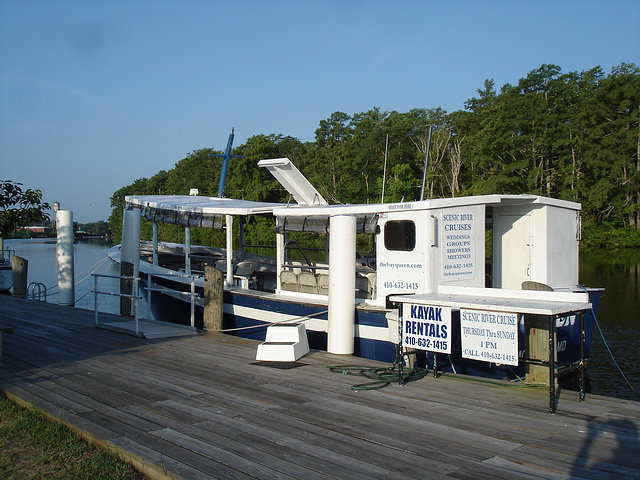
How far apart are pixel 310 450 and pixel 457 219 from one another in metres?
5.82

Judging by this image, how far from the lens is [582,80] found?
49.6 metres

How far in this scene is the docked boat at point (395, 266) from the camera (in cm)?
855

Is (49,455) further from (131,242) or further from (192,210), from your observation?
(192,210)

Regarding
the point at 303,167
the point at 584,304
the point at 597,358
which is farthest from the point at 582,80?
the point at 584,304

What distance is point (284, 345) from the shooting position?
8.19 m

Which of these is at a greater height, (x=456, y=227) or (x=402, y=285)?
(x=456, y=227)

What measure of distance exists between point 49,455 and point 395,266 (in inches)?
245

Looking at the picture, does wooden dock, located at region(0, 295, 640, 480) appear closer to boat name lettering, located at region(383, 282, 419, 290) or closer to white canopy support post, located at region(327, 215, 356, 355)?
white canopy support post, located at region(327, 215, 356, 355)

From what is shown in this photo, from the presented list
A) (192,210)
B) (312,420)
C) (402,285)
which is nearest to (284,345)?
(402,285)

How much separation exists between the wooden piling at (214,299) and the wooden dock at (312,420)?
2.49 m

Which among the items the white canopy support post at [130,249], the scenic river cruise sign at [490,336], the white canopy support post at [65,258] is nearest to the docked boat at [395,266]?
the white canopy support post at [130,249]

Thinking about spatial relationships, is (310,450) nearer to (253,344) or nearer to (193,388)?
(193,388)

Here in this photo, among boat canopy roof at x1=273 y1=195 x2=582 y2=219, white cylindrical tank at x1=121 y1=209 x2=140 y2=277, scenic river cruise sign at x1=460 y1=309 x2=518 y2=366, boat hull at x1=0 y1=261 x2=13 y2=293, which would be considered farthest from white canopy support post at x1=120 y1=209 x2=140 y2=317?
boat hull at x1=0 y1=261 x2=13 y2=293

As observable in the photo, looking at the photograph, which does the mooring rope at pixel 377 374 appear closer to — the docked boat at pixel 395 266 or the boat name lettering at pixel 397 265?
the docked boat at pixel 395 266
